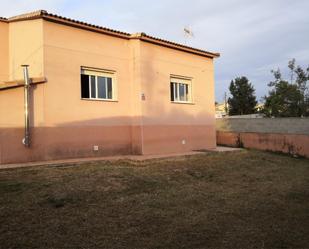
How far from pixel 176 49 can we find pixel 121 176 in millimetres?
9200

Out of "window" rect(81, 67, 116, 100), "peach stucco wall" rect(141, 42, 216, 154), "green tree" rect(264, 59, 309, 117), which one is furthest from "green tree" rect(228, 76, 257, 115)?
"window" rect(81, 67, 116, 100)

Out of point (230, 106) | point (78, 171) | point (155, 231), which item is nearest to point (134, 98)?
point (78, 171)

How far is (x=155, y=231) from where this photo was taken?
6.37 m

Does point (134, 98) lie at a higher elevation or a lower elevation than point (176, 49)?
lower

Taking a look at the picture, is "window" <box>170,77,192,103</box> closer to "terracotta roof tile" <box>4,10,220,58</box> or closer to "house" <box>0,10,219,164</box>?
"house" <box>0,10,219,164</box>

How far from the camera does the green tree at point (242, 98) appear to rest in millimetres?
53719

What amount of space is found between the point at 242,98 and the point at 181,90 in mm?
36998

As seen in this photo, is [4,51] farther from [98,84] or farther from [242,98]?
[242,98]

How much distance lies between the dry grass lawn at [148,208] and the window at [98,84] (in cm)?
361

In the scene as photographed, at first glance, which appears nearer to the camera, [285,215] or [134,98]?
[285,215]

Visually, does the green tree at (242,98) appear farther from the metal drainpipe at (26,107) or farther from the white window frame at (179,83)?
the metal drainpipe at (26,107)

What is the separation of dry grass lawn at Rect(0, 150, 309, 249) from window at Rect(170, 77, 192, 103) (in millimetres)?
5948

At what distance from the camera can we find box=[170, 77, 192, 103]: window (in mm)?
18109

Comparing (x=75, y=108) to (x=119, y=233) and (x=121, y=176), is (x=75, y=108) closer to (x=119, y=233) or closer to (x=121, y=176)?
(x=121, y=176)
